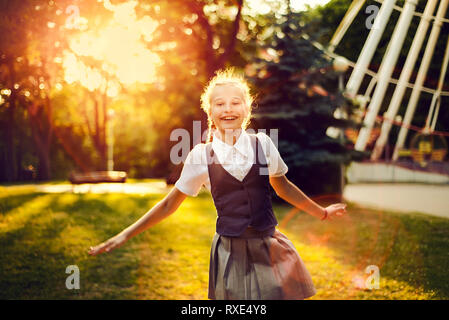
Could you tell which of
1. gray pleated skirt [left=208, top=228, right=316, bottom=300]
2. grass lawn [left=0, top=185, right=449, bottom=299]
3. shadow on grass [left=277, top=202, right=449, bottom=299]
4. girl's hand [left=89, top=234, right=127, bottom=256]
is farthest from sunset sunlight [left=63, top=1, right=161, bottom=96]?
shadow on grass [left=277, top=202, right=449, bottom=299]

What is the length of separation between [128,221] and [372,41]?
6.29 meters

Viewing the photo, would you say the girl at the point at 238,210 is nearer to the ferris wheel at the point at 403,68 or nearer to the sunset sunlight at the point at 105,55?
the sunset sunlight at the point at 105,55

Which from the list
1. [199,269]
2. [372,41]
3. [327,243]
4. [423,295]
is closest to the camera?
[423,295]

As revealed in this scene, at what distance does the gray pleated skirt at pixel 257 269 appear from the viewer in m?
1.95

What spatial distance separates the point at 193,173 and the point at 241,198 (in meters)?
0.28

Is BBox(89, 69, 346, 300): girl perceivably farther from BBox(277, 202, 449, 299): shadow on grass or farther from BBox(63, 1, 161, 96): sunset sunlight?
BBox(63, 1, 161, 96): sunset sunlight

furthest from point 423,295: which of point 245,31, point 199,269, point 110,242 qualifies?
point 245,31

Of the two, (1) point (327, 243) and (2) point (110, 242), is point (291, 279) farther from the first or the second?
(1) point (327, 243)

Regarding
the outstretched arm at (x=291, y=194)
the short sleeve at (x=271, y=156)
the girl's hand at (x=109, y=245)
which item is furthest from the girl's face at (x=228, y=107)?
the girl's hand at (x=109, y=245)

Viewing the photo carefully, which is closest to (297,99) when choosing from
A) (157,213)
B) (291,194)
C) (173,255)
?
(173,255)

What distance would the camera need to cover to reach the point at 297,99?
10.1 meters

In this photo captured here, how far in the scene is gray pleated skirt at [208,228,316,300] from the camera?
1952 mm

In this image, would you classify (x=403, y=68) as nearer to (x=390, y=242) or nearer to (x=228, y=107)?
(x=390, y=242)

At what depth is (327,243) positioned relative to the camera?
646cm
